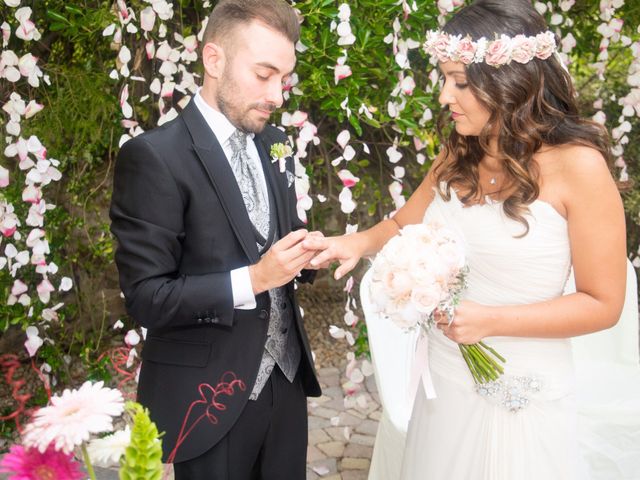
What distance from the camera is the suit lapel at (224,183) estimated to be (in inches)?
91.1

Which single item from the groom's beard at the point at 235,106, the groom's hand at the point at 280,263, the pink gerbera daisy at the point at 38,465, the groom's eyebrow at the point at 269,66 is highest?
the groom's eyebrow at the point at 269,66

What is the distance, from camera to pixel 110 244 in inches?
190

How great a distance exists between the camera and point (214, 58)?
2398 mm

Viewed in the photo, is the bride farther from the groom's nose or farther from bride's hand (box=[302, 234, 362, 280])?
the groom's nose

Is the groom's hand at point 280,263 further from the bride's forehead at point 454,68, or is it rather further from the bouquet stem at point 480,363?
the bride's forehead at point 454,68

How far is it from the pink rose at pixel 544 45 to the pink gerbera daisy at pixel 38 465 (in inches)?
76.3

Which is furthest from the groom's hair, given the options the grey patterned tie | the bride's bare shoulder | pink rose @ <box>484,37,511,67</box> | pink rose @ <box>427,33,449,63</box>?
the bride's bare shoulder

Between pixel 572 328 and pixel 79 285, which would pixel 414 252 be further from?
pixel 79 285

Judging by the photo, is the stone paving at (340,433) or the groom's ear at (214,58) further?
the stone paving at (340,433)

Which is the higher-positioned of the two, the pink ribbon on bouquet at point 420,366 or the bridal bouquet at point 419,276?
the bridal bouquet at point 419,276

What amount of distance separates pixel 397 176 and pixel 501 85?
1911 mm

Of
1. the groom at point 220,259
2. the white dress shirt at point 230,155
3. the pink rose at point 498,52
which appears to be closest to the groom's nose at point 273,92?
the groom at point 220,259

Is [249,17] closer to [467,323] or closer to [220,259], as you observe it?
[220,259]

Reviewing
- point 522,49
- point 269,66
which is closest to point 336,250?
point 269,66
